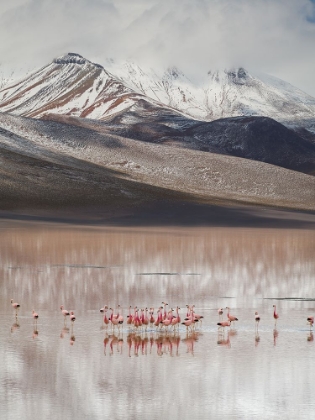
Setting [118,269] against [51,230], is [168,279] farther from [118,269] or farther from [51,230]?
[51,230]

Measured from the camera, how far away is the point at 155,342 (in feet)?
66.5

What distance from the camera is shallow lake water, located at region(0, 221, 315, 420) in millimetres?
14945

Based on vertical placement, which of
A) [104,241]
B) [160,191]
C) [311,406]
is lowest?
[311,406]

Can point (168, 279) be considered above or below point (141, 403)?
above

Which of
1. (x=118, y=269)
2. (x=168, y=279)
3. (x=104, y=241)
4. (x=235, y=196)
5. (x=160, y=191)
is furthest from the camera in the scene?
(x=235, y=196)

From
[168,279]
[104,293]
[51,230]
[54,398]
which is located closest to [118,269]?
[168,279]

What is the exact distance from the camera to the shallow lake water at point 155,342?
49.0ft

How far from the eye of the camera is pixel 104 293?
90.1ft

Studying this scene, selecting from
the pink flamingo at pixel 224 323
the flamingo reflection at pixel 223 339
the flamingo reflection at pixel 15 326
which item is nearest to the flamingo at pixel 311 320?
the flamingo reflection at pixel 223 339

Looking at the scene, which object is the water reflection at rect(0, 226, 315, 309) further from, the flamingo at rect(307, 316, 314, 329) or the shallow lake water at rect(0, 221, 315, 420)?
the flamingo at rect(307, 316, 314, 329)

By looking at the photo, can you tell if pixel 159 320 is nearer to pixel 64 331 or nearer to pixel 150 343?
pixel 150 343

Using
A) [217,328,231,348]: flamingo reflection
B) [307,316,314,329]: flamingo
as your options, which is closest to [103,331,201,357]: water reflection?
[217,328,231,348]: flamingo reflection

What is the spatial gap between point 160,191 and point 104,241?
47.0m

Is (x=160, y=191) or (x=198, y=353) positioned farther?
(x=160, y=191)
